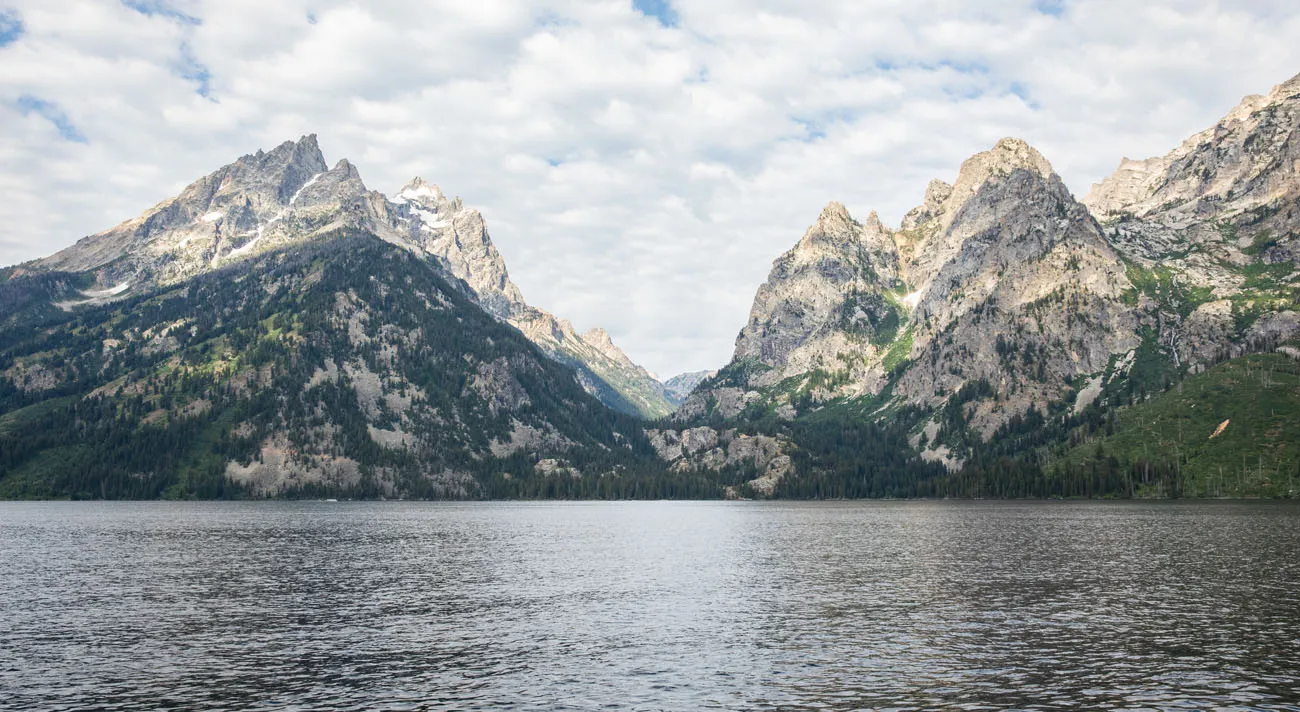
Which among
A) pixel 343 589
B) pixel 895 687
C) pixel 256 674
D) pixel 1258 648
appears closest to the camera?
pixel 895 687

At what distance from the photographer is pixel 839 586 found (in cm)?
9275

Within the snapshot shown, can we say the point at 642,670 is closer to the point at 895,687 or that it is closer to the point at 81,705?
the point at 895,687

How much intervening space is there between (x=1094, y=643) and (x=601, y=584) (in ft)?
170

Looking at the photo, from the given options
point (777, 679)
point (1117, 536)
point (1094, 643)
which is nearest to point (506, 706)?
point (777, 679)

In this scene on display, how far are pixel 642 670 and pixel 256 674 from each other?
77.4 feet

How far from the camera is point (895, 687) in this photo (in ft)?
160

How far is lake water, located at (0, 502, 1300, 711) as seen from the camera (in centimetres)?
4834

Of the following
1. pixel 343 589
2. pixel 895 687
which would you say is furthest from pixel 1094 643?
pixel 343 589

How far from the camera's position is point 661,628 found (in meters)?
69.4

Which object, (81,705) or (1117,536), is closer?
(81,705)

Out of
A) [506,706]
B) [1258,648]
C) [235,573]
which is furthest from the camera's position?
[235,573]

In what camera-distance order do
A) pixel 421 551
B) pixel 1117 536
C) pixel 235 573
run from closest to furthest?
pixel 235 573 → pixel 421 551 → pixel 1117 536

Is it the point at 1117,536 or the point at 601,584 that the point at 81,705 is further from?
the point at 1117,536

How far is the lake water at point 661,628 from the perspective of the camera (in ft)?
159
